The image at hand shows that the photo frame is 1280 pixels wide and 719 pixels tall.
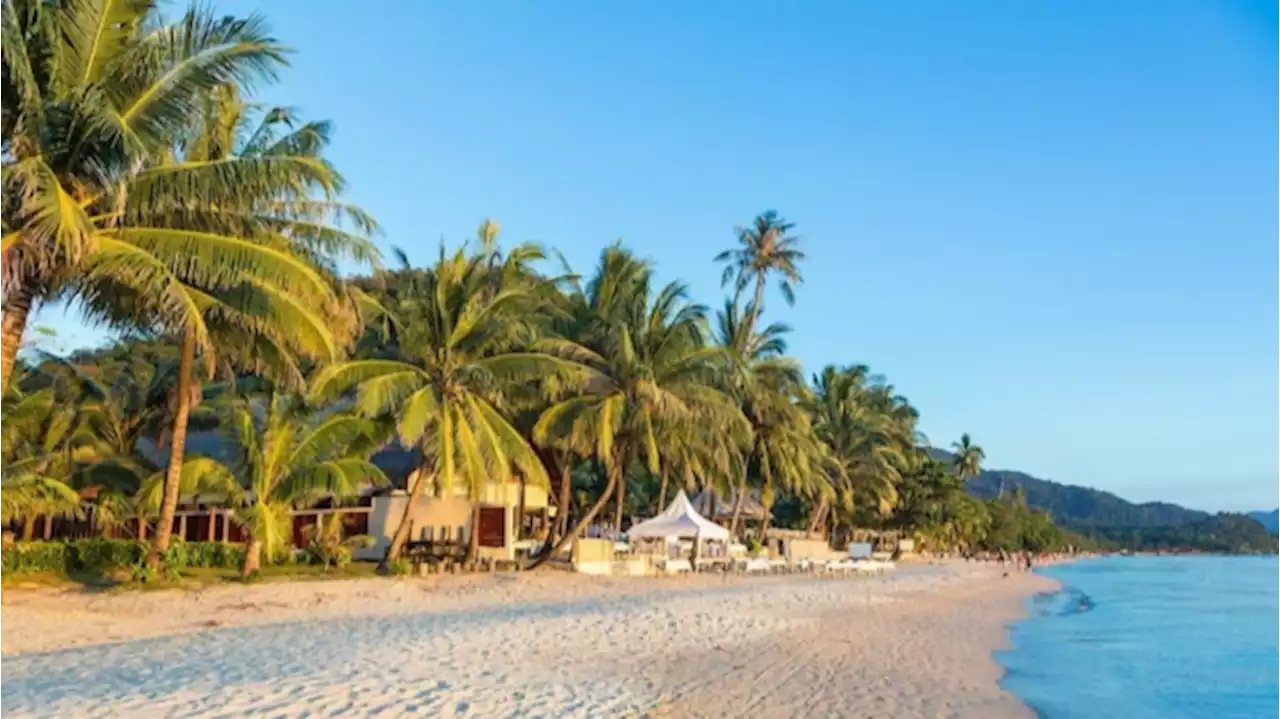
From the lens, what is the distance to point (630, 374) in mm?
23312

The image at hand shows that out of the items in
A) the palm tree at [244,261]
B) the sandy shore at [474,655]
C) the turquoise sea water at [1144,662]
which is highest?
the palm tree at [244,261]

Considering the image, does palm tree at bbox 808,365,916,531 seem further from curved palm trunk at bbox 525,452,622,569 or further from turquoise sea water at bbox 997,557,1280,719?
curved palm trunk at bbox 525,452,622,569

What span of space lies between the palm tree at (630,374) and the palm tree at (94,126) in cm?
1133

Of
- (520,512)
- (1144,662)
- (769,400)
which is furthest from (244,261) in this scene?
(769,400)

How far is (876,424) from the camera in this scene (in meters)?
42.6

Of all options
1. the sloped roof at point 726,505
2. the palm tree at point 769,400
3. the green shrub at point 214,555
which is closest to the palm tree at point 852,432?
the sloped roof at point 726,505

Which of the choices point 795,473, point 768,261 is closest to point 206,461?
point 795,473

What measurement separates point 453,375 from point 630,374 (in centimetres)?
497

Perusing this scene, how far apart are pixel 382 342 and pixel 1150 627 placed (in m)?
19.3

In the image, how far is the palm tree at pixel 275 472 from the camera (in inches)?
640

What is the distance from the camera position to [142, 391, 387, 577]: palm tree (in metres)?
16.3

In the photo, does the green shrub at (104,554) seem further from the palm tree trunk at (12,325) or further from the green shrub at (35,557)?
the palm tree trunk at (12,325)

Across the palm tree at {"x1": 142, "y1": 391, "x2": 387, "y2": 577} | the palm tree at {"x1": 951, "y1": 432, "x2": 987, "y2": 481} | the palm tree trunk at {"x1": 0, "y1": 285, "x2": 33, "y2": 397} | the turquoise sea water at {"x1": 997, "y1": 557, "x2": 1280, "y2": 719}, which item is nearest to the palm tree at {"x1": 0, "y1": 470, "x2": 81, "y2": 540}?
the palm tree at {"x1": 142, "y1": 391, "x2": 387, "y2": 577}

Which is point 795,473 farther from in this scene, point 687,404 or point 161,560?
point 161,560
